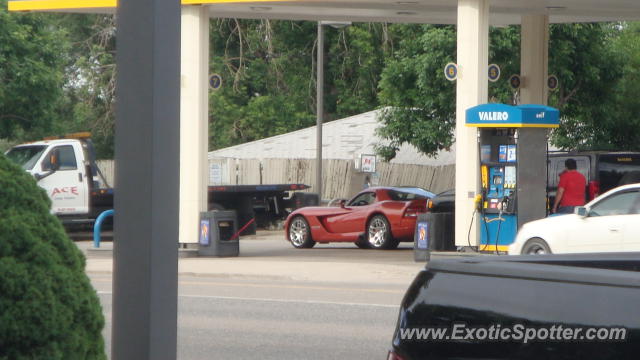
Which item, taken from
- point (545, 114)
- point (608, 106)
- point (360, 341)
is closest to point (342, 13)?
point (545, 114)

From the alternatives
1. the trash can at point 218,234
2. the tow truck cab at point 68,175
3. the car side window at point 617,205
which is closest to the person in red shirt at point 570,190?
the car side window at point 617,205

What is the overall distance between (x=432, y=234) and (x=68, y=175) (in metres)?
9.91

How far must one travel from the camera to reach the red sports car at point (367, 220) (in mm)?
23516

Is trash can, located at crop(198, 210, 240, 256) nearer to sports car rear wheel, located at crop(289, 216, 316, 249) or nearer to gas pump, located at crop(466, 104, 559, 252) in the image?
sports car rear wheel, located at crop(289, 216, 316, 249)

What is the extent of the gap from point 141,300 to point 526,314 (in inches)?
60.3

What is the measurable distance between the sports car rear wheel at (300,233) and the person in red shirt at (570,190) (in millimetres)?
6827

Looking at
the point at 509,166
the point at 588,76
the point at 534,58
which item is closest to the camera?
the point at 509,166

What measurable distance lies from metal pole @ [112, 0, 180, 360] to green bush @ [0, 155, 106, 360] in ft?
0.80

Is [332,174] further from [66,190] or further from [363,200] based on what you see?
[66,190]

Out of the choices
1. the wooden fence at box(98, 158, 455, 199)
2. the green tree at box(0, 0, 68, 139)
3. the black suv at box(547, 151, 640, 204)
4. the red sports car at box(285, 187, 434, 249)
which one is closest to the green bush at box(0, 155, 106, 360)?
the black suv at box(547, 151, 640, 204)

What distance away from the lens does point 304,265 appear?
64.4 ft

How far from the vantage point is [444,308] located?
4.40 meters

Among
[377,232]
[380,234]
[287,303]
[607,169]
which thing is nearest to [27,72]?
[377,232]

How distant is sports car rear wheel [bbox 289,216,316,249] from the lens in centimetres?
2508
